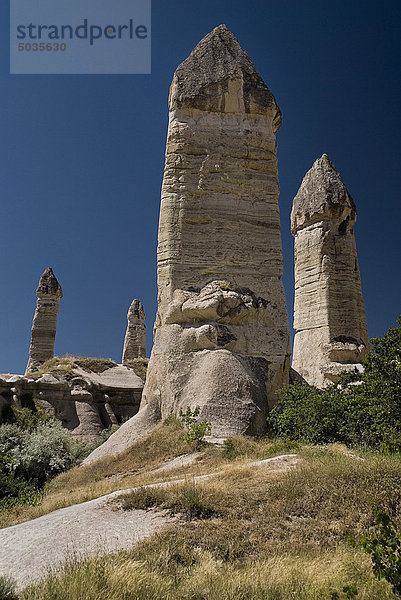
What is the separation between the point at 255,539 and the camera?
4.10 m

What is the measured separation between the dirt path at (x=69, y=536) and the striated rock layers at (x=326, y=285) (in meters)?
9.74

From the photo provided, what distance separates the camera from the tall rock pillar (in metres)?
9.50

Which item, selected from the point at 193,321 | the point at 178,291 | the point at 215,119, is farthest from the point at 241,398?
the point at 215,119

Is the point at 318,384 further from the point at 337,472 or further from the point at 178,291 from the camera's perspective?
the point at 337,472

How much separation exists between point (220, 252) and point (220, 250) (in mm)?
51

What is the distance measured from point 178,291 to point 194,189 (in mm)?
2413

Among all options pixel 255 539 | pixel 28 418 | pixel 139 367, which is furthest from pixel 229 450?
pixel 139 367

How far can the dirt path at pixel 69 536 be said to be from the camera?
3.85 m

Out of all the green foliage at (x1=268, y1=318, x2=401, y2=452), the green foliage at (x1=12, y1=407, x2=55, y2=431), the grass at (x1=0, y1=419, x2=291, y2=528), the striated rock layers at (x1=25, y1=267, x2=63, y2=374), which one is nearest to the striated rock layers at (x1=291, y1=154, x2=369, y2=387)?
the green foliage at (x1=268, y1=318, x2=401, y2=452)

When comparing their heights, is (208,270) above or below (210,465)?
above

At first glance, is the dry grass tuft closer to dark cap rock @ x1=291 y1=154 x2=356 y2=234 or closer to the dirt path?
the dirt path

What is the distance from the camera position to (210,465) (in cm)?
690

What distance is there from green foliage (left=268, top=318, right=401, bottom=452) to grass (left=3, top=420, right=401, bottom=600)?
2.68ft

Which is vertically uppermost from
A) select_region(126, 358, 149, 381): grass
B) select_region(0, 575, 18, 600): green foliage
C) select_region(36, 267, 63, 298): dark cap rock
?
select_region(36, 267, 63, 298): dark cap rock
